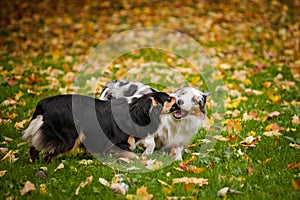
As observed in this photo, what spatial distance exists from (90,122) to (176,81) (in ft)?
10.5

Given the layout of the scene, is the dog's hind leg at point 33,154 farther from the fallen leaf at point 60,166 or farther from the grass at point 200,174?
the fallen leaf at point 60,166

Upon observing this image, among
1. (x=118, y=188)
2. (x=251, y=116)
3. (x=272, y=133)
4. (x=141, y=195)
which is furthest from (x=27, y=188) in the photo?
(x=251, y=116)

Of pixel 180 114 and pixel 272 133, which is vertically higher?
pixel 180 114

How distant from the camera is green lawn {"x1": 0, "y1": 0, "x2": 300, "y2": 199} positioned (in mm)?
3564

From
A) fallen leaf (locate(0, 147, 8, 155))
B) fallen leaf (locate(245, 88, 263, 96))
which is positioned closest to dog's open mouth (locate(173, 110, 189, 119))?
fallen leaf (locate(0, 147, 8, 155))

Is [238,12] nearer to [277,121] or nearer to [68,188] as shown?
[277,121]

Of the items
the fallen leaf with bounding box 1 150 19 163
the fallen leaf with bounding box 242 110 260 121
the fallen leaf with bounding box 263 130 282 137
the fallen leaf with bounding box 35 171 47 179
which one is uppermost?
the fallen leaf with bounding box 242 110 260 121

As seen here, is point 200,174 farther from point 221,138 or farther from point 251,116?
point 251,116

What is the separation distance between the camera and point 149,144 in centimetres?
416

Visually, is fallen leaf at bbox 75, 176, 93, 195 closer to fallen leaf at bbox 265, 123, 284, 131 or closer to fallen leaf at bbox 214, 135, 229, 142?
fallen leaf at bbox 214, 135, 229, 142

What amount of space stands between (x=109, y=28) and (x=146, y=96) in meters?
6.97

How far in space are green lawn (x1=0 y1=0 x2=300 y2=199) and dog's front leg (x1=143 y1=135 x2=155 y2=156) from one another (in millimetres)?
182

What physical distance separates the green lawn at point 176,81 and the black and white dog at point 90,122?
20 centimetres

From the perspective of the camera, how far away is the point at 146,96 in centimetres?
409
